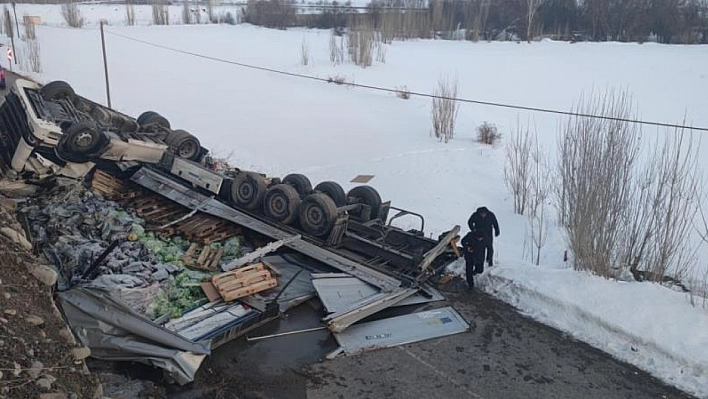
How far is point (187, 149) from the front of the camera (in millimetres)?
11539

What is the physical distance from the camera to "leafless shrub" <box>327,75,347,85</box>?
26.4 metres

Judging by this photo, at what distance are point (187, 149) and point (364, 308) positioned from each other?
5968 mm

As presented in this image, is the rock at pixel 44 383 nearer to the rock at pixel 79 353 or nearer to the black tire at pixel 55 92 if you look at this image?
the rock at pixel 79 353

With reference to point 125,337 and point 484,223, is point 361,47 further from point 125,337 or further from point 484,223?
point 125,337

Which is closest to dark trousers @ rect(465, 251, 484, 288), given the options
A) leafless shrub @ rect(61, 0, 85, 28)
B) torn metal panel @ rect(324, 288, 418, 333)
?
torn metal panel @ rect(324, 288, 418, 333)

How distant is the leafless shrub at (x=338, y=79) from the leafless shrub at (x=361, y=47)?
2.80 meters

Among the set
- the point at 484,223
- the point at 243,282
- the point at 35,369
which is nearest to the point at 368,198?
the point at 484,223

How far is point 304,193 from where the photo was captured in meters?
10.2

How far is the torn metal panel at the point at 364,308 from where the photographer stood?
6988 millimetres

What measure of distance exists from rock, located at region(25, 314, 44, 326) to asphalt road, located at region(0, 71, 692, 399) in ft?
4.69

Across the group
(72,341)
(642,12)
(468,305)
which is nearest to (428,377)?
(468,305)

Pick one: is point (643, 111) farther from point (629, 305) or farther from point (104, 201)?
point (104, 201)

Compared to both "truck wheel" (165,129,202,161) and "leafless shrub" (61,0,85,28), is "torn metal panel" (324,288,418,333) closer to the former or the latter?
"truck wheel" (165,129,202,161)

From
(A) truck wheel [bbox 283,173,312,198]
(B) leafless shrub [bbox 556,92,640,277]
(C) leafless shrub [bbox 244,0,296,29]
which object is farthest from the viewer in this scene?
(C) leafless shrub [bbox 244,0,296,29]
